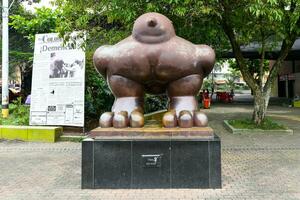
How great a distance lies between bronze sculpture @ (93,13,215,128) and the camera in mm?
5555

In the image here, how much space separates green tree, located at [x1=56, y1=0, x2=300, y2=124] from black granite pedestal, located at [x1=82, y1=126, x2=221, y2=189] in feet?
11.3

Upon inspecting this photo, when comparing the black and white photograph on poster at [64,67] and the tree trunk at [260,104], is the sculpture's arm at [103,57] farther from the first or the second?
the tree trunk at [260,104]

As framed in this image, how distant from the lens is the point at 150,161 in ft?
17.4

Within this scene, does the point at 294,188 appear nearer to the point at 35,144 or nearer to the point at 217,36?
the point at 35,144

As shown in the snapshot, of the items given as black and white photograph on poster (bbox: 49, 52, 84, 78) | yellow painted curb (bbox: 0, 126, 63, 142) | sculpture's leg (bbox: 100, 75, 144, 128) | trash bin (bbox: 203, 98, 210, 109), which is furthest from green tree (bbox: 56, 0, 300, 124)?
trash bin (bbox: 203, 98, 210, 109)

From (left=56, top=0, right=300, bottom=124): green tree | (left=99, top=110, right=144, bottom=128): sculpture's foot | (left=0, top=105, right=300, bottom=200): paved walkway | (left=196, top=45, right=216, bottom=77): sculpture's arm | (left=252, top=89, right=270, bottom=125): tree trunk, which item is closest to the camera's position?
(left=0, top=105, right=300, bottom=200): paved walkway

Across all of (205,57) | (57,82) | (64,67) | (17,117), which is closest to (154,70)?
(205,57)

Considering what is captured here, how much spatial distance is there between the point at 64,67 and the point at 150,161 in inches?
228

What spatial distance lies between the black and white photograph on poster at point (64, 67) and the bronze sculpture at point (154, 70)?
4.45 m

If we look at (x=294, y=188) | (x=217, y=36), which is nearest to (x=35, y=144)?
(x=294, y=188)

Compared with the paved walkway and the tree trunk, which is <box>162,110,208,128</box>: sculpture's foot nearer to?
the paved walkway

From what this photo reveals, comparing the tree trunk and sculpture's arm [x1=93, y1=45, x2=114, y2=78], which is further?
the tree trunk

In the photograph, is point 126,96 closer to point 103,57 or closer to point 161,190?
point 103,57

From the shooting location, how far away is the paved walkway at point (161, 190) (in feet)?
16.6
